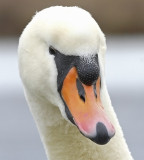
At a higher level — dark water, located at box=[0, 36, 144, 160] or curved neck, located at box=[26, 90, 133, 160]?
curved neck, located at box=[26, 90, 133, 160]

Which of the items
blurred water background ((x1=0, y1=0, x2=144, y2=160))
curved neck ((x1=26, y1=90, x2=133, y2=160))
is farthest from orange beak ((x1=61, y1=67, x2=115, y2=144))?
blurred water background ((x1=0, y1=0, x2=144, y2=160))

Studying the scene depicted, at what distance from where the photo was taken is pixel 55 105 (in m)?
3.43

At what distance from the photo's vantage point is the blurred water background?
30.8ft

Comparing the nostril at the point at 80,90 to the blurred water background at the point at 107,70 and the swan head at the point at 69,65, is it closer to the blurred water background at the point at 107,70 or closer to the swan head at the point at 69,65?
the swan head at the point at 69,65

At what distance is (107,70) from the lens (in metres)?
10.9

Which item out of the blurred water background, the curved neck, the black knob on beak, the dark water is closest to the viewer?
the black knob on beak

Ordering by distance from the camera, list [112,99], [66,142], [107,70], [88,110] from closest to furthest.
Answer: [88,110] → [66,142] → [112,99] → [107,70]

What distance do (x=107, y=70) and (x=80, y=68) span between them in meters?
7.63

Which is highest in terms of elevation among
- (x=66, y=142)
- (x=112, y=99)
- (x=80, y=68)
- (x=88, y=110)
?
(x=80, y=68)

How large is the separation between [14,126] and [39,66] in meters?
6.44

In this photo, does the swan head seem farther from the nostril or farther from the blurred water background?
the blurred water background

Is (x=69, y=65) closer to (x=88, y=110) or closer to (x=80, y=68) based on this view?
(x=80, y=68)

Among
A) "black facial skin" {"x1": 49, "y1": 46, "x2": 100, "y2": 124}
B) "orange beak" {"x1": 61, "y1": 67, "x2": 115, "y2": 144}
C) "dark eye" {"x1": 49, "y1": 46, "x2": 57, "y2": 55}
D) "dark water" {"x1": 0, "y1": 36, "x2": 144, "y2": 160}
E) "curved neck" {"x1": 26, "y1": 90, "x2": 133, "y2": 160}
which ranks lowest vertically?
"dark water" {"x1": 0, "y1": 36, "x2": 144, "y2": 160}

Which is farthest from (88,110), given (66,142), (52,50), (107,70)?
(107,70)
